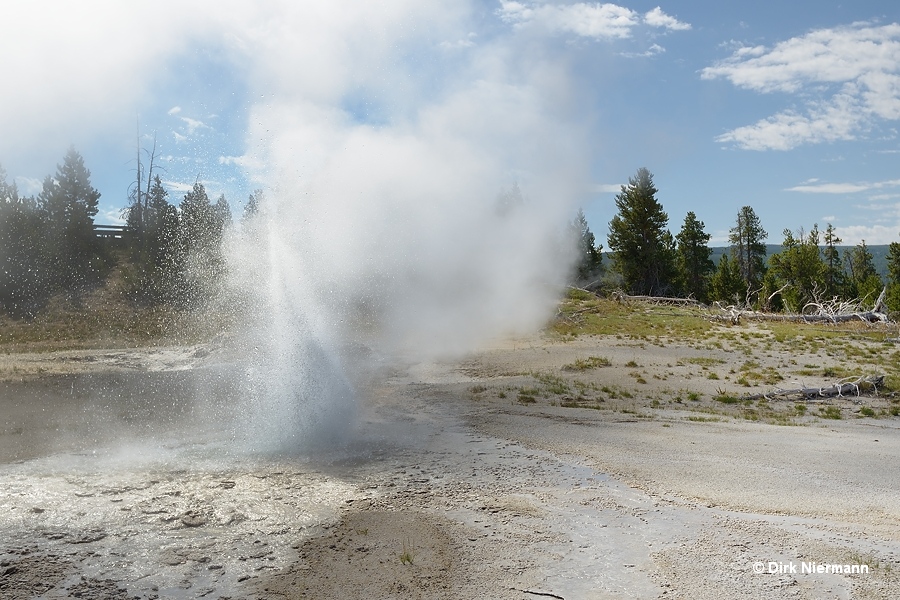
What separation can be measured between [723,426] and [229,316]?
69.8 feet

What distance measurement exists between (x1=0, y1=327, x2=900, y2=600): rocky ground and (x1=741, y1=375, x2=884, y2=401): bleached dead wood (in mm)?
402

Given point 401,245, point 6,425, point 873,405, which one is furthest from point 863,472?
point 401,245

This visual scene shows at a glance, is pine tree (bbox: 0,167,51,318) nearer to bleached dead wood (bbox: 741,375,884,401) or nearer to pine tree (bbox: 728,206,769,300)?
bleached dead wood (bbox: 741,375,884,401)

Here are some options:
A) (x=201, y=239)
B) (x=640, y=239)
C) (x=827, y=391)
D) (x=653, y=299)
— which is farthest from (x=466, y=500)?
(x=640, y=239)

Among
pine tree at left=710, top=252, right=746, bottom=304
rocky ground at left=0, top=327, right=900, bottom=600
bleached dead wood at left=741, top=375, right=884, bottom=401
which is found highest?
pine tree at left=710, top=252, right=746, bottom=304

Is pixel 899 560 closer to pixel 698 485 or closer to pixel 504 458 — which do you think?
pixel 698 485

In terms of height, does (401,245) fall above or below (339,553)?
above

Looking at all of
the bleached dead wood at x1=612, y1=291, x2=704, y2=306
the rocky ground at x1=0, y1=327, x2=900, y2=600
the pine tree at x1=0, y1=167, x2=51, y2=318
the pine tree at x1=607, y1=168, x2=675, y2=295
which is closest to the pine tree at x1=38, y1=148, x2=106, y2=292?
the pine tree at x1=0, y1=167, x2=51, y2=318

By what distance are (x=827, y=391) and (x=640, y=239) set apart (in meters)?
38.3

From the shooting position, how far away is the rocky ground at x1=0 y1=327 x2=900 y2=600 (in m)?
5.70

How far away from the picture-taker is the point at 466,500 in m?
7.62

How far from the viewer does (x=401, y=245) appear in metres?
22.2

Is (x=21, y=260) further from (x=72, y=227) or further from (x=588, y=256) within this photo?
(x=588, y=256)

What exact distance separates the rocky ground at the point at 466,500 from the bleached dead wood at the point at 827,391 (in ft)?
1.32
